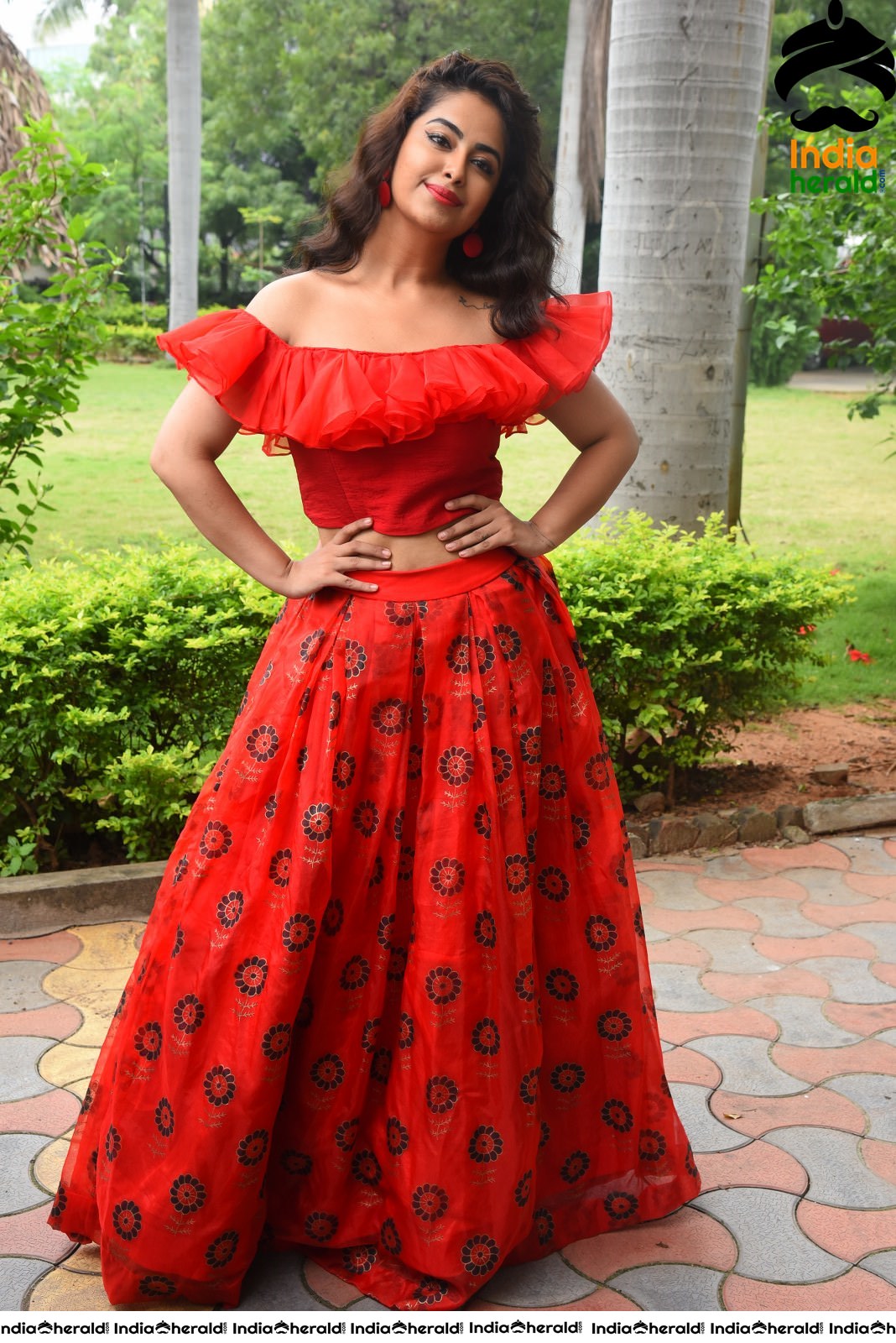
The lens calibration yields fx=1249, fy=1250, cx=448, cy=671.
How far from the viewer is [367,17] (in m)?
22.9

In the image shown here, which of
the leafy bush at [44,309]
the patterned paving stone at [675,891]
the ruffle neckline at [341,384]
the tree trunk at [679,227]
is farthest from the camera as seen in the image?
the tree trunk at [679,227]

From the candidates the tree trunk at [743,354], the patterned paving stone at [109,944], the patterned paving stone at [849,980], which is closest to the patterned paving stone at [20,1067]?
the patterned paving stone at [109,944]

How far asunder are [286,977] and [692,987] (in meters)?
1.62

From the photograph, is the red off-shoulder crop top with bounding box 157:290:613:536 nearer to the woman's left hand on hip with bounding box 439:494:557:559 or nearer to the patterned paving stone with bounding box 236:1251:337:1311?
the woman's left hand on hip with bounding box 439:494:557:559

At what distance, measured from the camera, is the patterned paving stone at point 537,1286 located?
2189mm

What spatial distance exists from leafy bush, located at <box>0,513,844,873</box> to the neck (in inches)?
65.0

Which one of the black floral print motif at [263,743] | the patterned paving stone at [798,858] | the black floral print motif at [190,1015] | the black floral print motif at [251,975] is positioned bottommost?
the patterned paving stone at [798,858]

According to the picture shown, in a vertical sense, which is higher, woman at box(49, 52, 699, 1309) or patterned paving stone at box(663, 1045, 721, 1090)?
woman at box(49, 52, 699, 1309)

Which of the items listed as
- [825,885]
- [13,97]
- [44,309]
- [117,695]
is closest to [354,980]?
[117,695]

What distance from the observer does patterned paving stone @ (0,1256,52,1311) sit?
2148 mm

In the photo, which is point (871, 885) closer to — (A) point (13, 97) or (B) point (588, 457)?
(B) point (588, 457)

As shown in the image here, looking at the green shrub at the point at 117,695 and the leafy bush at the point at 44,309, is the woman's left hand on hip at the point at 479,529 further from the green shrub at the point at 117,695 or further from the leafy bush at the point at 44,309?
the leafy bush at the point at 44,309

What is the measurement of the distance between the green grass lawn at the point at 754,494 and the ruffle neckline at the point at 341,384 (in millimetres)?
2078

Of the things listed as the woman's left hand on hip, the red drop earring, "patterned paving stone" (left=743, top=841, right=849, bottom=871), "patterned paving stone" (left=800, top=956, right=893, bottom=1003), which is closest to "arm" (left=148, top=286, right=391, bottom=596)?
the woman's left hand on hip
